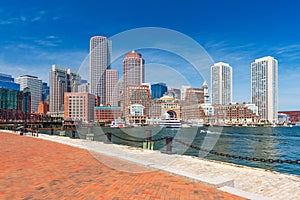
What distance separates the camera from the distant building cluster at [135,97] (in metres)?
13.8

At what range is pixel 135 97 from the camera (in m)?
23.9

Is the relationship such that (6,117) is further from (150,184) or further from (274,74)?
(274,74)

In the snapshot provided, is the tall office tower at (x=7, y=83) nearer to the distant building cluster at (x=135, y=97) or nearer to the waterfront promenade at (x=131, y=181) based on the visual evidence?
the distant building cluster at (x=135, y=97)

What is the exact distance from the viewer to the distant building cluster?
45.1 ft

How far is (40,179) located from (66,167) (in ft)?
5.80

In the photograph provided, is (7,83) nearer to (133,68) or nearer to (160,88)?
(160,88)

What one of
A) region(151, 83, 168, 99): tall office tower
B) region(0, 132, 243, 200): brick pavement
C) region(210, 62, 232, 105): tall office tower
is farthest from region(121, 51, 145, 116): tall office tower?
region(0, 132, 243, 200): brick pavement

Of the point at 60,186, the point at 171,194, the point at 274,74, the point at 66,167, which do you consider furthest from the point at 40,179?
the point at 274,74

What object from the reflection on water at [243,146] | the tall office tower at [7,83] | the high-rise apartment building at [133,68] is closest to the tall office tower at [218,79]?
the high-rise apartment building at [133,68]

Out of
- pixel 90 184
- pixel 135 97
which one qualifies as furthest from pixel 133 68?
pixel 135 97

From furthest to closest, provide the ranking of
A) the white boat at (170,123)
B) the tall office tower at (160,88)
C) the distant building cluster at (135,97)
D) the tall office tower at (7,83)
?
the tall office tower at (7,83)
the white boat at (170,123)
the tall office tower at (160,88)
the distant building cluster at (135,97)

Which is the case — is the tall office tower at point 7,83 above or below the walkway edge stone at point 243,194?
above

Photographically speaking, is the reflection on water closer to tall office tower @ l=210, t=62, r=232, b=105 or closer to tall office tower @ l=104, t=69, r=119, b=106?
tall office tower @ l=210, t=62, r=232, b=105

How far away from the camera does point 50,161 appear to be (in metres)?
10.3
